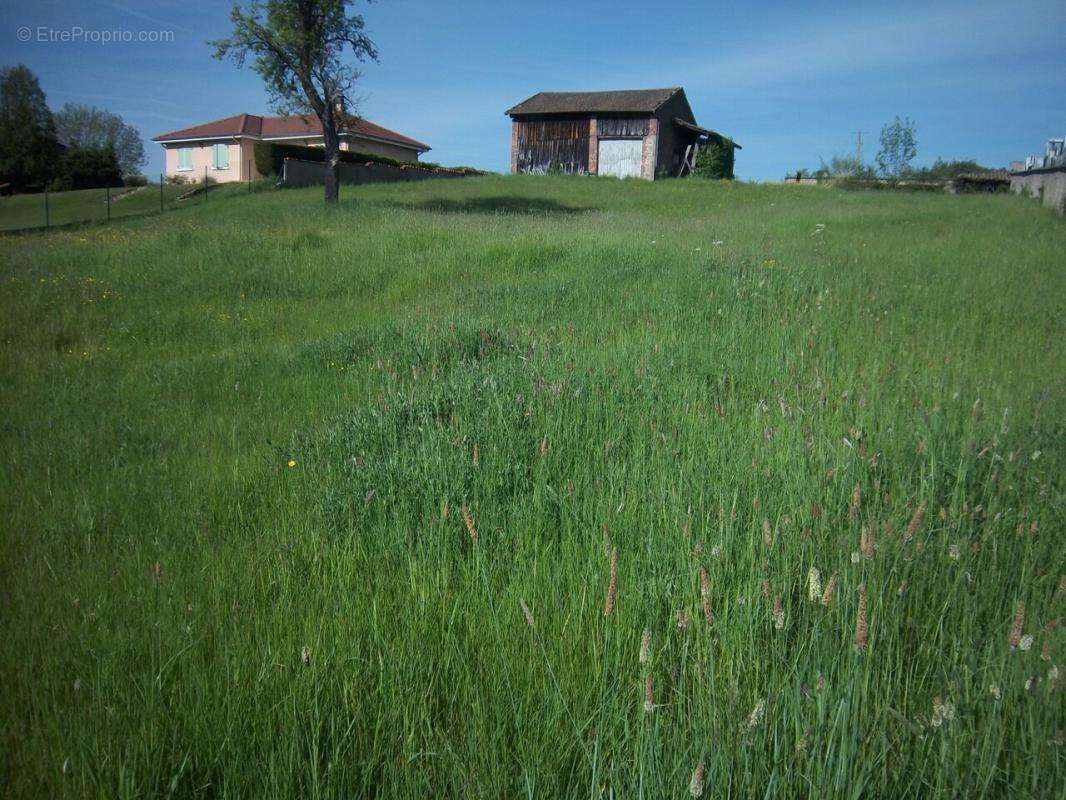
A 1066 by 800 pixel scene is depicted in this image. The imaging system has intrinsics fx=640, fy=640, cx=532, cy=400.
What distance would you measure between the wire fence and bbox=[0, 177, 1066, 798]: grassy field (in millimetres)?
24617

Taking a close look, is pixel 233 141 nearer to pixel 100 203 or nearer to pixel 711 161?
pixel 100 203

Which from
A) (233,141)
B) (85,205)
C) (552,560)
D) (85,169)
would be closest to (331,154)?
(85,205)

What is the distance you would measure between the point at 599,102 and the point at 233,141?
102 feet

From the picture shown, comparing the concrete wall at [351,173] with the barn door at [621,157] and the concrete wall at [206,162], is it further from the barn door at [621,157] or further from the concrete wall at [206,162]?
the concrete wall at [206,162]

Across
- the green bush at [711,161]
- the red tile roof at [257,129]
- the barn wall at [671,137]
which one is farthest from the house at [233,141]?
the green bush at [711,161]

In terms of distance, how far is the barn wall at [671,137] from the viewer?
43.5 m

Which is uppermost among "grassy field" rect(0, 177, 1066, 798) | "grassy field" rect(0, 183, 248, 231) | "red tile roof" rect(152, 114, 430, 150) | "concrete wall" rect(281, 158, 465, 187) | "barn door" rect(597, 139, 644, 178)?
"red tile roof" rect(152, 114, 430, 150)

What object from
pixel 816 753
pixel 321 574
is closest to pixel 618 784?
pixel 816 753

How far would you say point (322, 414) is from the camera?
5.02 m

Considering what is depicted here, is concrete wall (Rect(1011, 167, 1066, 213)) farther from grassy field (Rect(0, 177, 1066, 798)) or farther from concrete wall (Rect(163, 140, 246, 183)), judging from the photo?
concrete wall (Rect(163, 140, 246, 183))

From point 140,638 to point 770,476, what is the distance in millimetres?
2630

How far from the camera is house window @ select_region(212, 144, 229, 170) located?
53594 mm

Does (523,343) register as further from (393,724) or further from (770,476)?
(393,724)

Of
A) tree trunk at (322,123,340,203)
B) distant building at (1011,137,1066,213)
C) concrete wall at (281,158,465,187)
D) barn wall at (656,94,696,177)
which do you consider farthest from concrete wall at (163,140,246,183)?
distant building at (1011,137,1066,213)
